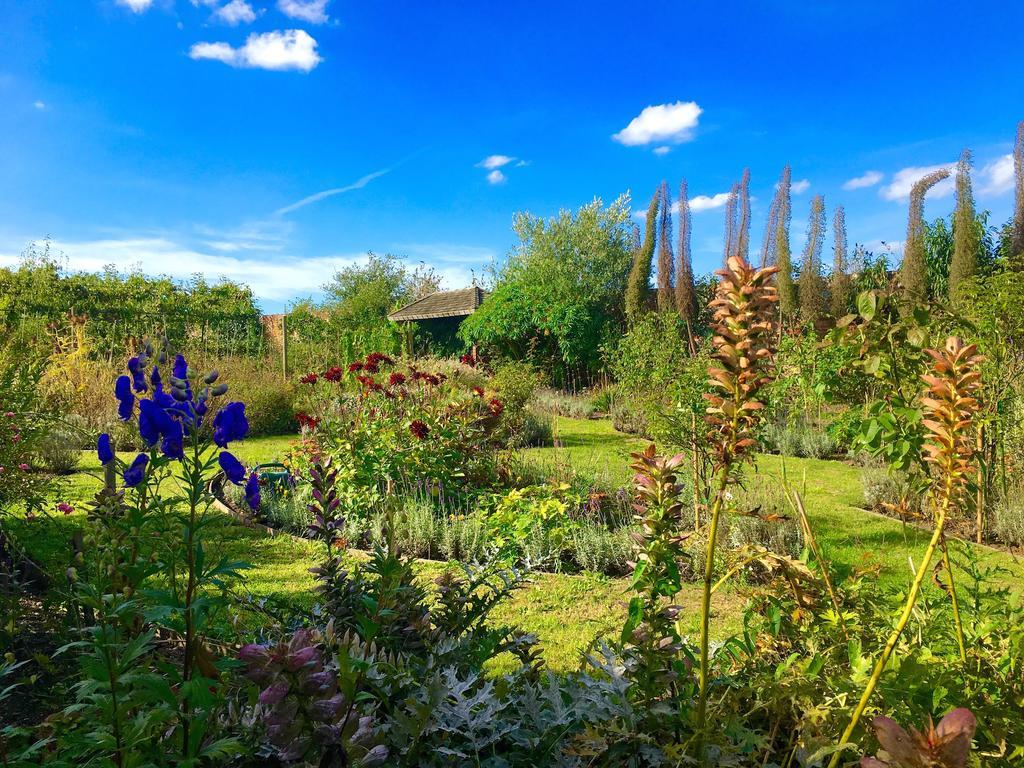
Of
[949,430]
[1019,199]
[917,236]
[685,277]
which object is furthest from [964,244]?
[949,430]

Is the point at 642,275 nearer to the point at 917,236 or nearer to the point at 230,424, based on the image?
the point at 917,236

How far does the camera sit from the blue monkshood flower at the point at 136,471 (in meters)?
1.63

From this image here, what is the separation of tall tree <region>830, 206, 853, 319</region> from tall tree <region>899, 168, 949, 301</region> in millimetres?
1377

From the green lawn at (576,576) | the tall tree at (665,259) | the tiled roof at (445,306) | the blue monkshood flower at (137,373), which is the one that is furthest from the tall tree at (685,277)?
the blue monkshood flower at (137,373)

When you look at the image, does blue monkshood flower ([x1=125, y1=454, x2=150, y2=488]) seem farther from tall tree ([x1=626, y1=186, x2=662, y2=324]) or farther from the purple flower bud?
tall tree ([x1=626, y1=186, x2=662, y2=324])

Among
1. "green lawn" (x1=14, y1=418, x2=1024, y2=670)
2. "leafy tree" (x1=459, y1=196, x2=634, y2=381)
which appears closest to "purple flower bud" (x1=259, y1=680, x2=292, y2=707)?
"green lawn" (x1=14, y1=418, x2=1024, y2=670)

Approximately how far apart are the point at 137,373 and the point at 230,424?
0.43 m

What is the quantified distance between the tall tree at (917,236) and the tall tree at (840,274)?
138 centimetres

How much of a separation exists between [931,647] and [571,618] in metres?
2.22

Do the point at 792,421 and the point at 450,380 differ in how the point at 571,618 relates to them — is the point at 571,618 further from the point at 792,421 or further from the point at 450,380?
the point at 792,421

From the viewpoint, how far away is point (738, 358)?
3.79ft

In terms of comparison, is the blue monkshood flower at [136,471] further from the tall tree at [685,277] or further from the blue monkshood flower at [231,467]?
the tall tree at [685,277]

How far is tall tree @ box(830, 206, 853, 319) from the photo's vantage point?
57.4 feet

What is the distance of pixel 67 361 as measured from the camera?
9.56 metres
